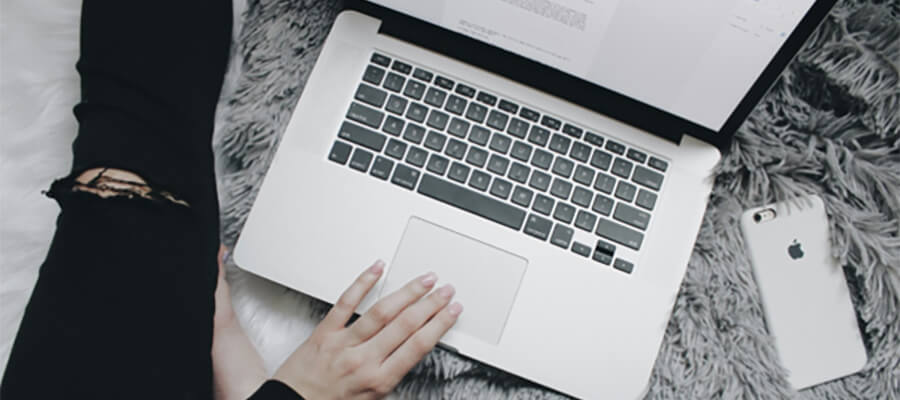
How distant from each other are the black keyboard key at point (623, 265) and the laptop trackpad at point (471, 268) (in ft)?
0.26

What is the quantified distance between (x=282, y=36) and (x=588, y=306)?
38 cm

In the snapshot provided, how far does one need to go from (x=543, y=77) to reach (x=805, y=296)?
32cm

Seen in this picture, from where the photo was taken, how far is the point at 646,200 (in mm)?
543

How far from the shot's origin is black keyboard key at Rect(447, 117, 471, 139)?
21.6 inches

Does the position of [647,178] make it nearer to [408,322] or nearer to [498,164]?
[498,164]

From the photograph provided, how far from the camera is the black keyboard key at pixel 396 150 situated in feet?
1.78

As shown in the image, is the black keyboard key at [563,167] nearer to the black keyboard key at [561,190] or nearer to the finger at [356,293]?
the black keyboard key at [561,190]

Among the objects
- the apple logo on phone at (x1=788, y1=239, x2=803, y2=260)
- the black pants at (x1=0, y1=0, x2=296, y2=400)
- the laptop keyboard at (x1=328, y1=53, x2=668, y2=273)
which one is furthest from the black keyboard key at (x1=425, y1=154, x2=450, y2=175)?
the apple logo on phone at (x1=788, y1=239, x2=803, y2=260)

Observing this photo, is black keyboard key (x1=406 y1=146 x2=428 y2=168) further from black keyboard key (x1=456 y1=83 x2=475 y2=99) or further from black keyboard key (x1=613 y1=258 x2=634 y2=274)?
black keyboard key (x1=613 y1=258 x2=634 y2=274)

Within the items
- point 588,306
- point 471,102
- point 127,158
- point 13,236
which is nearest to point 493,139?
point 471,102

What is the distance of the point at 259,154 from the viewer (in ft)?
1.93

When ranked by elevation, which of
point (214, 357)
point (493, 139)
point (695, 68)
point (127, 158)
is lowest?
point (214, 357)

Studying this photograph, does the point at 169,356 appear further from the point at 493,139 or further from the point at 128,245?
the point at 493,139

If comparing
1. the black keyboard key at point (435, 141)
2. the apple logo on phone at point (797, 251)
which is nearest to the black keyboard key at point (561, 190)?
the black keyboard key at point (435, 141)
